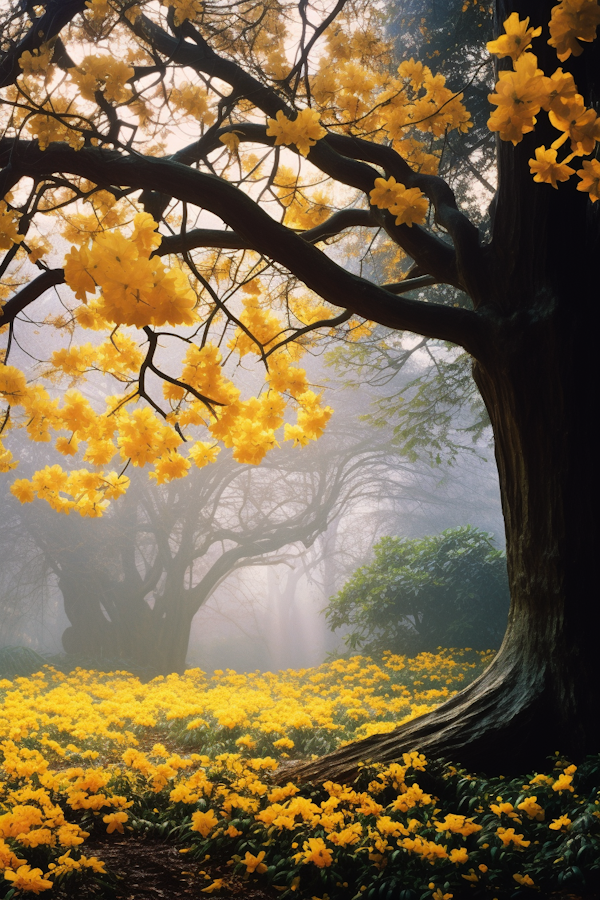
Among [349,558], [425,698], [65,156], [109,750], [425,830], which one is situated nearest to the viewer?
[425,830]

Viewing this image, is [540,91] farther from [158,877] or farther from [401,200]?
[158,877]

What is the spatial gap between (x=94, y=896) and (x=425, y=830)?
1.11 m

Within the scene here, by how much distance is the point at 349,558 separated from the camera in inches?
1089

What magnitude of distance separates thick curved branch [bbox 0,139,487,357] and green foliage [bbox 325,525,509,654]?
8.28 metres

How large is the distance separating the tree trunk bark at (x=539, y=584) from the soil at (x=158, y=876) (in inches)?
33.0

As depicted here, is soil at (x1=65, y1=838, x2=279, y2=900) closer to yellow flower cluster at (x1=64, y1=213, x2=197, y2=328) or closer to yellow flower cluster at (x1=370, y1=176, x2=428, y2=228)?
yellow flower cluster at (x1=64, y1=213, x2=197, y2=328)

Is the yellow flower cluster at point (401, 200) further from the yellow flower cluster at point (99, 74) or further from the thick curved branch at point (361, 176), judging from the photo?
the yellow flower cluster at point (99, 74)

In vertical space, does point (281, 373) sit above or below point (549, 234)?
below

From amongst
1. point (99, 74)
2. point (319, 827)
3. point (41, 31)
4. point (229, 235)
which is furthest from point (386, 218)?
point (319, 827)

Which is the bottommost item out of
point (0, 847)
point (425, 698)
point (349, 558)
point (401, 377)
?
point (425, 698)

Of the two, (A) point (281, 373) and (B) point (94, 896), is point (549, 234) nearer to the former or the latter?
(A) point (281, 373)

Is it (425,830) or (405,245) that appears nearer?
(425,830)

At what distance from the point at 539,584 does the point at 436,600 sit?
793 cm

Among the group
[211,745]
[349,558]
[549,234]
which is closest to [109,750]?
[211,745]
